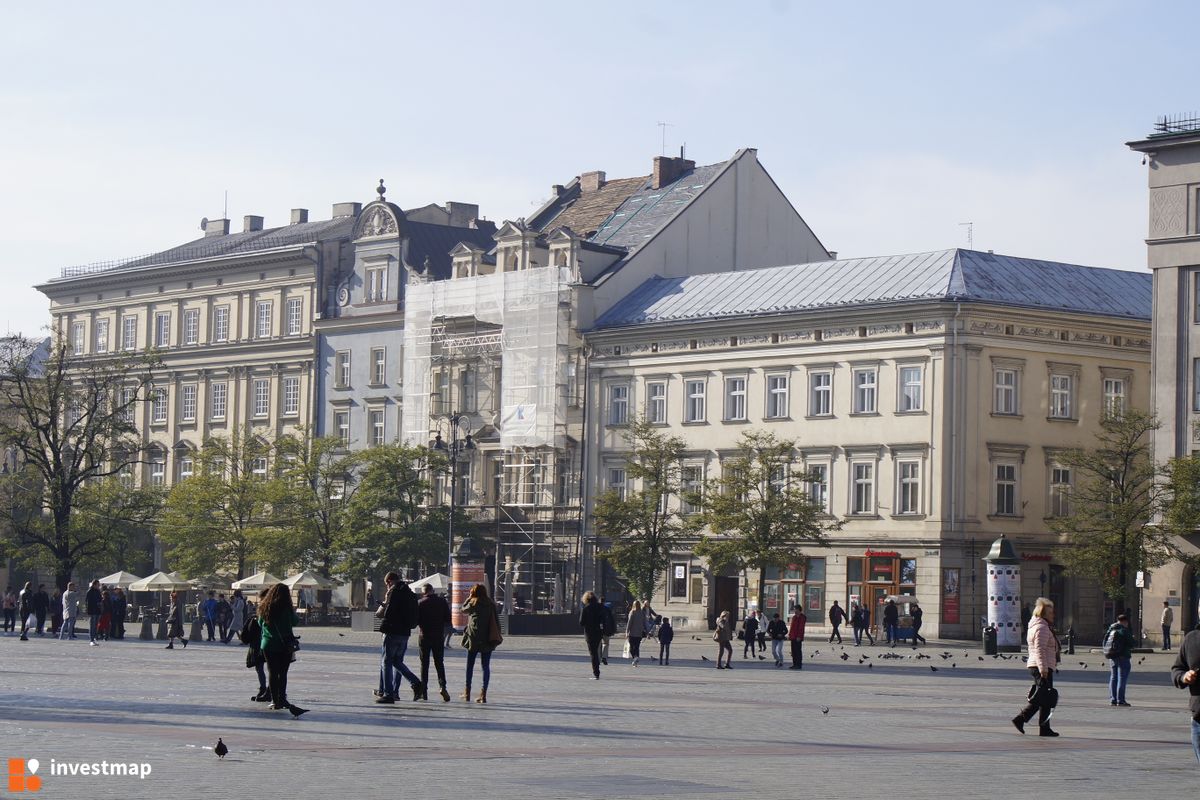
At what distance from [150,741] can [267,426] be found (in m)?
79.6

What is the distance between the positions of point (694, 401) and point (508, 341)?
1024 centimetres

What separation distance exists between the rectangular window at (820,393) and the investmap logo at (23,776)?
59.0 metres

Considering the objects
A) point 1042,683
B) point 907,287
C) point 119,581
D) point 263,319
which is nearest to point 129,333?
point 263,319

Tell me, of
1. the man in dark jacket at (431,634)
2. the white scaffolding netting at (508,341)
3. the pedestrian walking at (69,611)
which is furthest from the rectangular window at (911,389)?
the man in dark jacket at (431,634)

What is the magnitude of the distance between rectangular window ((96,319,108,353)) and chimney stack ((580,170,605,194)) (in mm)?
25929

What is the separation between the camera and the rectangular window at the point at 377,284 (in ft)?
313

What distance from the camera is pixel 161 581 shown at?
7612 centimetres

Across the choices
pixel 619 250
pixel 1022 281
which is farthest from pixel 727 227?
pixel 1022 281

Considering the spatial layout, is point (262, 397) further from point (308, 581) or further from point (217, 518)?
point (308, 581)

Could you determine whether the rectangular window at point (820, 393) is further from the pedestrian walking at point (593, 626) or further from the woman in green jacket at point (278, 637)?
the woman in green jacket at point (278, 637)

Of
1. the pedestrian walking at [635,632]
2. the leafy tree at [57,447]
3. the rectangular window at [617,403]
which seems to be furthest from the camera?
the rectangular window at [617,403]

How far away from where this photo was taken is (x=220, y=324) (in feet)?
335

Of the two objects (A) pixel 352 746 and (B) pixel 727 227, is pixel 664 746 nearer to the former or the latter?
(A) pixel 352 746

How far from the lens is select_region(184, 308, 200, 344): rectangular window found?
103m
